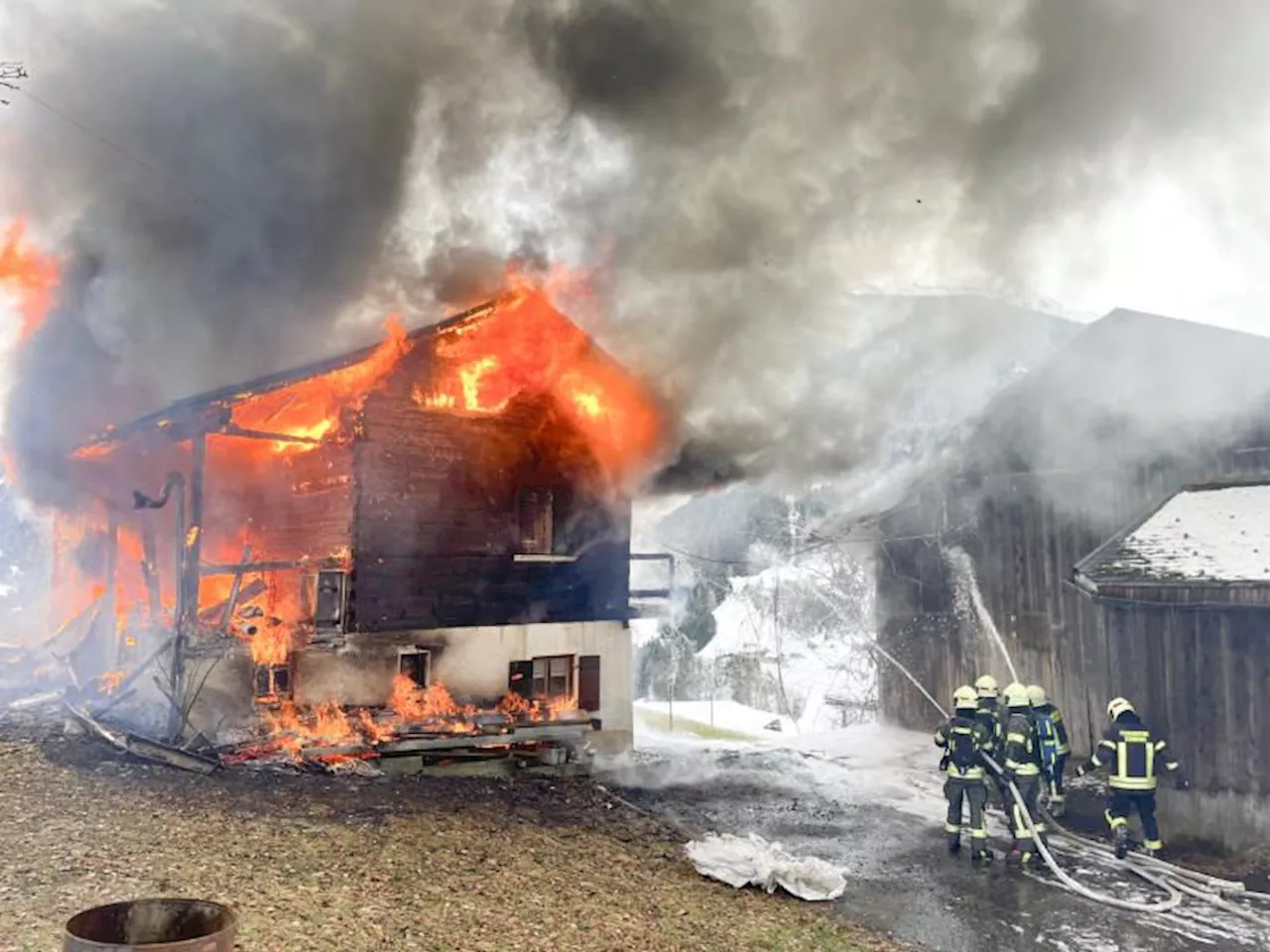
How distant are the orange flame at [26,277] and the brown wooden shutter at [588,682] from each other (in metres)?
14.3

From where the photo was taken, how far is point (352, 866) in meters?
8.28

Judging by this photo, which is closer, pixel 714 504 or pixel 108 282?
pixel 108 282

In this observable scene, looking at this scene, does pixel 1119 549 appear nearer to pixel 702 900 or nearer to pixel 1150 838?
pixel 1150 838

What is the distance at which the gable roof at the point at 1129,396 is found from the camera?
13.1 meters

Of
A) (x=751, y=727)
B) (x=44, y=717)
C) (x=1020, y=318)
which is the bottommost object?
(x=751, y=727)

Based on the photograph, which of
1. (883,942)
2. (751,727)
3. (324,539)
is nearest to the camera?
(883,942)

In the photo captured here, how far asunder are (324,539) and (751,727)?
43.0 feet

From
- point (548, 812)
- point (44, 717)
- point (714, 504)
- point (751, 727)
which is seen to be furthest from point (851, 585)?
point (44, 717)

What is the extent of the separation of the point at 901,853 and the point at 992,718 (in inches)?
79.6

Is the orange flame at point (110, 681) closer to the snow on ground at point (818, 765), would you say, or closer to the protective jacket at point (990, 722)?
the snow on ground at point (818, 765)

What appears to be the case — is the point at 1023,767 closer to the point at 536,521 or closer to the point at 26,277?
the point at 536,521

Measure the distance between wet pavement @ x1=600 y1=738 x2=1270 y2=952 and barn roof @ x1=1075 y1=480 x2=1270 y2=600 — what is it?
3.34m

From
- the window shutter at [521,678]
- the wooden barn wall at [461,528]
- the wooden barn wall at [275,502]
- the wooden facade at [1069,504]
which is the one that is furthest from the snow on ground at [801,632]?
the wooden barn wall at [275,502]

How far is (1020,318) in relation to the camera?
17.4 meters
